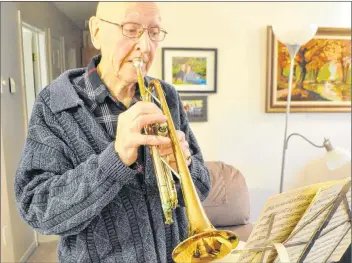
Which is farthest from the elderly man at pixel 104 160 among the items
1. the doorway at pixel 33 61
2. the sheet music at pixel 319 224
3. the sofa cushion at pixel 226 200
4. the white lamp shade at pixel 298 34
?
the doorway at pixel 33 61

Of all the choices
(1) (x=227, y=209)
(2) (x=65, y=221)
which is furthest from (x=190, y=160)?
(1) (x=227, y=209)

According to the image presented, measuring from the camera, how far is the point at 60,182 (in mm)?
646

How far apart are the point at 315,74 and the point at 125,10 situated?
1.79 m

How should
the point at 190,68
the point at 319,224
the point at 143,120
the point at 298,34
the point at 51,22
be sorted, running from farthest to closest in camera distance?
the point at 51,22
the point at 190,68
the point at 298,34
the point at 319,224
the point at 143,120

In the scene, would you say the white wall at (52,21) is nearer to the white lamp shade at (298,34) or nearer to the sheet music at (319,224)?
the white lamp shade at (298,34)

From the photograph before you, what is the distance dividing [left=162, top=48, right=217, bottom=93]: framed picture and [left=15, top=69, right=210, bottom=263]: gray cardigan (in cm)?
129

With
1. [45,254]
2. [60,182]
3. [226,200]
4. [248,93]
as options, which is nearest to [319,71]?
[248,93]

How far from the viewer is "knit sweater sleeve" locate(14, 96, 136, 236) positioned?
623 millimetres

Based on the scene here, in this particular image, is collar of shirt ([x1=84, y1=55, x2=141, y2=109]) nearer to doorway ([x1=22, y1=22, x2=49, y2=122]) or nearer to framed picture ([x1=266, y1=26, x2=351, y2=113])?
framed picture ([x1=266, y1=26, x2=351, y2=113])

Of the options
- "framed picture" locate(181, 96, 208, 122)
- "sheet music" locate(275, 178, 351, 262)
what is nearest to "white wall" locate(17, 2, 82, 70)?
"framed picture" locate(181, 96, 208, 122)

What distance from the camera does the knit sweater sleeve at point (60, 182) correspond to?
0.62 metres

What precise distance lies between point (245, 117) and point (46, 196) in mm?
1698

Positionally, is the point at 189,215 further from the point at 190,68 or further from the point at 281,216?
the point at 190,68

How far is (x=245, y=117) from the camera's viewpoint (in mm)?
2170
